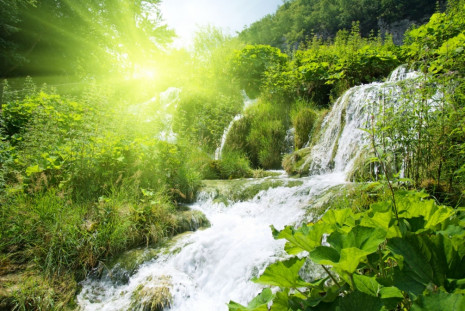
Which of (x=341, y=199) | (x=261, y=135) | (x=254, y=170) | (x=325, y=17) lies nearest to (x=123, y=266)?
(x=341, y=199)

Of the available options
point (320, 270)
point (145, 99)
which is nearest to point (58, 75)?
point (145, 99)

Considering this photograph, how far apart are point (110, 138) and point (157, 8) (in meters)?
20.4

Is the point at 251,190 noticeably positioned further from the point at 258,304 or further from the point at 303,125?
the point at 258,304

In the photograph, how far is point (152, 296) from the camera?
7.30ft

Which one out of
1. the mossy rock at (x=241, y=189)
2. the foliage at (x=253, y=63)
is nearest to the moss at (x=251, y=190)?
the mossy rock at (x=241, y=189)

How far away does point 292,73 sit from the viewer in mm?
8000

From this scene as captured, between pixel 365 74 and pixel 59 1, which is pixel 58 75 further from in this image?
pixel 365 74

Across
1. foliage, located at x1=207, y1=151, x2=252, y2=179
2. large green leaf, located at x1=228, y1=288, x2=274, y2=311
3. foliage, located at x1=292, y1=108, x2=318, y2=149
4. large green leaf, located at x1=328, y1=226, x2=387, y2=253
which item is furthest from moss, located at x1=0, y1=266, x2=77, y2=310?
foliage, located at x1=292, y1=108, x2=318, y2=149

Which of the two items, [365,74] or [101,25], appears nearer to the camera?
[365,74]

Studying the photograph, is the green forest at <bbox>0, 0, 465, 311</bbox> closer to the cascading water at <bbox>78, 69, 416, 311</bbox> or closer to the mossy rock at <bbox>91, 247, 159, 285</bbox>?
the mossy rock at <bbox>91, 247, 159, 285</bbox>

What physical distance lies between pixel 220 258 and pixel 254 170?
3.70 m

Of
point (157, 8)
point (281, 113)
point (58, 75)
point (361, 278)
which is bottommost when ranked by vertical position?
point (361, 278)

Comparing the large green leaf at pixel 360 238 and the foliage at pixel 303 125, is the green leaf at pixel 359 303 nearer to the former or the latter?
the large green leaf at pixel 360 238

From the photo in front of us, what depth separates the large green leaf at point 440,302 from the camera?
326 millimetres
